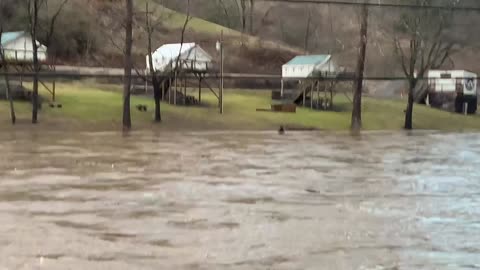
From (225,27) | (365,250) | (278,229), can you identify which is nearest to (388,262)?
(365,250)

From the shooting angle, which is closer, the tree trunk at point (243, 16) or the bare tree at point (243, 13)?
the tree trunk at point (243, 16)

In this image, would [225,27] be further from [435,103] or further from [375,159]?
[375,159]

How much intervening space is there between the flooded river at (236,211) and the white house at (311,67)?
1331 inches

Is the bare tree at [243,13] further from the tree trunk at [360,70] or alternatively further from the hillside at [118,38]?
the tree trunk at [360,70]

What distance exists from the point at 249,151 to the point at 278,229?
12628 mm

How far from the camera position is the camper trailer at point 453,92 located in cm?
5878

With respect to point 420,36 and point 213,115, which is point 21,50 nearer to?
point 213,115

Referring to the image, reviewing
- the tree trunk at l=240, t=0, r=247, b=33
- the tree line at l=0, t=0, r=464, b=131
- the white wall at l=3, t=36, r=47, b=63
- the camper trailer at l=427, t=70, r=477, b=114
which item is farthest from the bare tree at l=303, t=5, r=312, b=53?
the white wall at l=3, t=36, r=47, b=63

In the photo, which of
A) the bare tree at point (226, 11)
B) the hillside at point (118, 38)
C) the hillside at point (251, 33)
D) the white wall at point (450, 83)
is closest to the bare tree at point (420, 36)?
the hillside at point (251, 33)

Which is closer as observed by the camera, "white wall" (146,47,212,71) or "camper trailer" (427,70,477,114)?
"white wall" (146,47,212,71)

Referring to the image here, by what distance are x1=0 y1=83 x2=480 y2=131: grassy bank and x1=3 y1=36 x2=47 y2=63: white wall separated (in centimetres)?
290

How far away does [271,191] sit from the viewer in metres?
12.9

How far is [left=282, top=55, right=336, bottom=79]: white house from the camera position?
5356 cm

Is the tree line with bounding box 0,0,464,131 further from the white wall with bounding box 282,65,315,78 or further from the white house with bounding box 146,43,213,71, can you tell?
the white wall with bounding box 282,65,315,78
